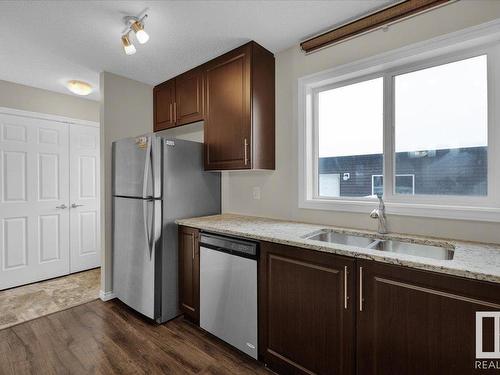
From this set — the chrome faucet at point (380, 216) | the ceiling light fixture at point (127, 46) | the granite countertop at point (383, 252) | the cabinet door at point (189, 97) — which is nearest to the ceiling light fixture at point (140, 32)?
the ceiling light fixture at point (127, 46)

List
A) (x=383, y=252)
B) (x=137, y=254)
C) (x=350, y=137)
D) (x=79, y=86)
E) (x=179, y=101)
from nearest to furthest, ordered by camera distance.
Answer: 1. (x=383, y=252)
2. (x=350, y=137)
3. (x=137, y=254)
4. (x=179, y=101)
5. (x=79, y=86)

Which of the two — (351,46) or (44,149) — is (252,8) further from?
(44,149)

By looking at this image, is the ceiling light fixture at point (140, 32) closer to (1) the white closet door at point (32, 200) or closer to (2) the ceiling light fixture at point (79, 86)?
Result: (2) the ceiling light fixture at point (79, 86)

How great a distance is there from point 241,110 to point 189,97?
810 mm

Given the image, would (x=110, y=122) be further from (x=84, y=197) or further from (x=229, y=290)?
(x=229, y=290)

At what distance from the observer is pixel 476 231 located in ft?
5.08

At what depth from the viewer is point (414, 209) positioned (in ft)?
5.76

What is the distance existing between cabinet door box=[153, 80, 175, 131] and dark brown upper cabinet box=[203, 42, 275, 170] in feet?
2.10

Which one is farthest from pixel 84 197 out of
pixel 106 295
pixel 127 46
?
pixel 127 46

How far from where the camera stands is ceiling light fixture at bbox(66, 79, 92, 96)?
3.07 m

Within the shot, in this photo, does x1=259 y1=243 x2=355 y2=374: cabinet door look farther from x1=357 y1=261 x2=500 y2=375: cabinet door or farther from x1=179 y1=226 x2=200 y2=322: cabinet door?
x1=179 y1=226 x2=200 y2=322: cabinet door

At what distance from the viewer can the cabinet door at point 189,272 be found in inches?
87.4

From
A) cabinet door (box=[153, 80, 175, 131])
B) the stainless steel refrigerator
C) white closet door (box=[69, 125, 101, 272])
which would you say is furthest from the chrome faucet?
white closet door (box=[69, 125, 101, 272])

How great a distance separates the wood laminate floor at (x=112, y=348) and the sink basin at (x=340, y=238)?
985mm
